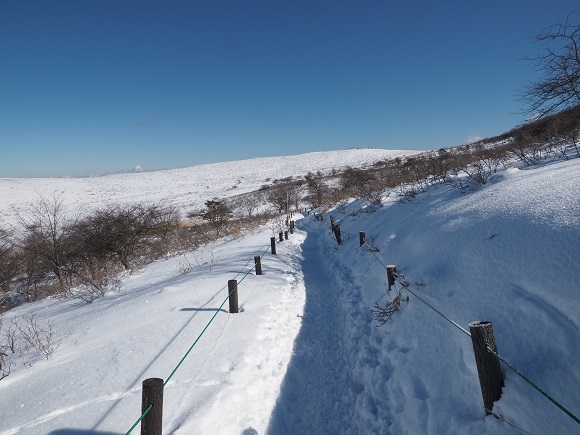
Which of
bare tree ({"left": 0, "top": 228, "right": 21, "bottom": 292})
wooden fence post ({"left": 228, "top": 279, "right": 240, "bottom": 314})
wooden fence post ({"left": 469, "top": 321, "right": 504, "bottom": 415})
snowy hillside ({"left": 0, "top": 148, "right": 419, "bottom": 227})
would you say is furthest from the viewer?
snowy hillside ({"left": 0, "top": 148, "right": 419, "bottom": 227})

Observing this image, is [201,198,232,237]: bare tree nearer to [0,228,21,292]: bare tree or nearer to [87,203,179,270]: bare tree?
[87,203,179,270]: bare tree

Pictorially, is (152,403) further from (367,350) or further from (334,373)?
(367,350)

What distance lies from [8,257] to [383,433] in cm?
2138

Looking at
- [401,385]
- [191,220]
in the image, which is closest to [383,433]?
[401,385]

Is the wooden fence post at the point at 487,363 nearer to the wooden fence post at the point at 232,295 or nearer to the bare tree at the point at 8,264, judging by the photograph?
the wooden fence post at the point at 232,295

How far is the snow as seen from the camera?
3178mm

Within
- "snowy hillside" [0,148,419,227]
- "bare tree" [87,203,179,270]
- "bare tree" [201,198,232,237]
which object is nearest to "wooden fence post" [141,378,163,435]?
"bare tree" [87,203,179,270]

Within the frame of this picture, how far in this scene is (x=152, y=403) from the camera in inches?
113

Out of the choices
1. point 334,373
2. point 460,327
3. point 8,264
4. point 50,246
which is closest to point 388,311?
point 334,373

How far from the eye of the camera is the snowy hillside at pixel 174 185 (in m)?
50.7

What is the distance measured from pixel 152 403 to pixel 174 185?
7437 cm

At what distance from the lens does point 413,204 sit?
Result: 10242 mm

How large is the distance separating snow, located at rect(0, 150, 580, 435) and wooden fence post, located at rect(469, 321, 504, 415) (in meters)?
0.09

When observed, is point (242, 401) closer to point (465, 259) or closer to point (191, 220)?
point (465, 259)
